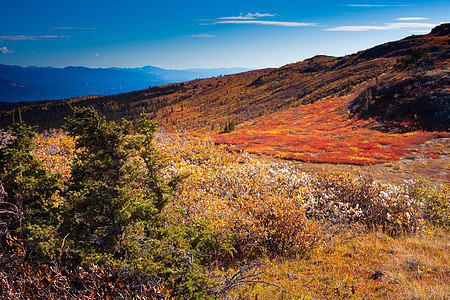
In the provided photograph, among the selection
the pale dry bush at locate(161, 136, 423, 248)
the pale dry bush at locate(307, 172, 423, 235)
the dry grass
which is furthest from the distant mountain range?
the pale dry bush at locate(307, 172, 423, 235)

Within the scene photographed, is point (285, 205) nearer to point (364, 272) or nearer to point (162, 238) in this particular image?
point (364, 272)

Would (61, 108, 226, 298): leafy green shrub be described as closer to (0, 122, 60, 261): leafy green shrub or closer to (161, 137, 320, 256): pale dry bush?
(0, 122, 60, 261): leafy green shrub

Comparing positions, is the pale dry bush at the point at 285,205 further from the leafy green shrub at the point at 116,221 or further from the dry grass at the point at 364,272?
the leafy green shrub at the point at 116,221

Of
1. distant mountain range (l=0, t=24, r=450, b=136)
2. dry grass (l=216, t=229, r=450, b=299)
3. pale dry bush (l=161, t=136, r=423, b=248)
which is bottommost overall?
dry grass (l=216, t=229, r=450, b=299)

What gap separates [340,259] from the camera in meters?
5.99

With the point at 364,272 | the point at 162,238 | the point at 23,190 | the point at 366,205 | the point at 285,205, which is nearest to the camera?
the point at 162,238

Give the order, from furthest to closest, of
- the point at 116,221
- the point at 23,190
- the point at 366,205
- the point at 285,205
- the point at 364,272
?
the point at 366,205 → the point at 285,205 → the point at 364,272 → the point at 23,190 → the point at 116,221

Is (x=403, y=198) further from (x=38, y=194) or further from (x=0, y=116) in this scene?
(x=0, y=116)

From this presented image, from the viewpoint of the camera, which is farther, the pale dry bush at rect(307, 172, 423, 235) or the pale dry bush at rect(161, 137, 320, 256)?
the pale dry bush at rect(307, 172, 423, 235)

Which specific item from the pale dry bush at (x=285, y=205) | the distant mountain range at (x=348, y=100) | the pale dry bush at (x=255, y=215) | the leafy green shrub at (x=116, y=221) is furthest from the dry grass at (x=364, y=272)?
the distant mountain range at (x=348, y=100)

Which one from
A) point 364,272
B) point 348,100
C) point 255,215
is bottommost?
point 364,272

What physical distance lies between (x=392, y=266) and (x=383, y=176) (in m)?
12.7

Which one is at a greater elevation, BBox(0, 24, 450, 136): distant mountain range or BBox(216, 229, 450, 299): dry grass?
BBox(0, 24, 450, 136): distant mountain range

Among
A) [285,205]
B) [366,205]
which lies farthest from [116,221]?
[366,205]
